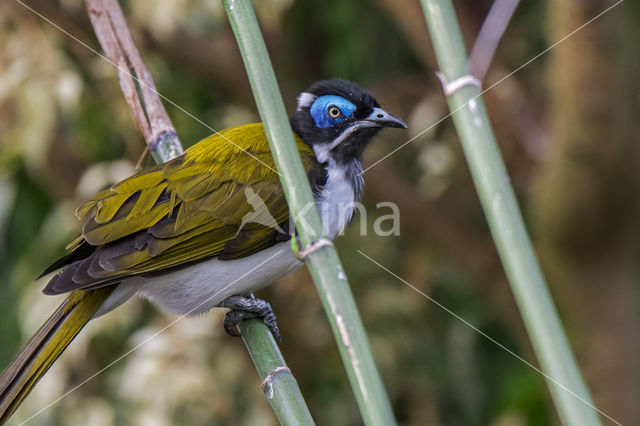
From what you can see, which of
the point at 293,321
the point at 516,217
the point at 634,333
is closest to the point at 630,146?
the point at 634,333

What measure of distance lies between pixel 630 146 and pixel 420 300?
160 centimetres

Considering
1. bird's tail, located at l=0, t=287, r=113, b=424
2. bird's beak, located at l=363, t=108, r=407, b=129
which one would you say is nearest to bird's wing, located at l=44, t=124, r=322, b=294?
bird's tail, located at l=0, t=287, r=113, b=424

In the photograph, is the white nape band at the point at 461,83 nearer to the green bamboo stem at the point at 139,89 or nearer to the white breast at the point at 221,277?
the green bamboo stem at the point at 139,89

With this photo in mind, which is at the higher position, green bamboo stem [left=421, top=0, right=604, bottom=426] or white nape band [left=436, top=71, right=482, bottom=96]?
white nape band [left=436, top=71, right=482, bottom=96]

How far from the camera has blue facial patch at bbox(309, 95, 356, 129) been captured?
2736mm

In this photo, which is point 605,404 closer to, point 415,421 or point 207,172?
point 415,421

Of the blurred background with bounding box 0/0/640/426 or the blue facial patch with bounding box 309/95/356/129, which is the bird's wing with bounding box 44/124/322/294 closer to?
the blue facial patch with bounding box 309/95/356/129

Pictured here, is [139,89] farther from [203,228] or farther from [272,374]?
[272,374]

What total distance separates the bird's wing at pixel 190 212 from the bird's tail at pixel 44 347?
0.45ft

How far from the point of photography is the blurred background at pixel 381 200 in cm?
345

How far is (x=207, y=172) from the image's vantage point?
251cm

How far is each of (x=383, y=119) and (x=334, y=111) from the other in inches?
7.8

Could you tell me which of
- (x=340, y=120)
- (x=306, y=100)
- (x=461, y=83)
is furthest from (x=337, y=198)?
(x=461, y=83)

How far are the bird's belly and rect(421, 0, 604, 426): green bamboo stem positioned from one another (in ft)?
5.07
